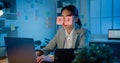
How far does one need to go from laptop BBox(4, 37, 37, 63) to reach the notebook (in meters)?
0.20

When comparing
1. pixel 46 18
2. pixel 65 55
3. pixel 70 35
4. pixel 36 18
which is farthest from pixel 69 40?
pixel 46 18

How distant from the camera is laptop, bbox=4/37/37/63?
5.56 feet

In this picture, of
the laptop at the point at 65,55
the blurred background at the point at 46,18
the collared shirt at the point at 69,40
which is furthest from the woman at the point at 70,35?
the blurred background at the point at 46,18

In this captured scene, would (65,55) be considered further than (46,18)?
No

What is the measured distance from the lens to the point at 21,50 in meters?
1.72

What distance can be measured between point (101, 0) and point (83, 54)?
530 centimetres

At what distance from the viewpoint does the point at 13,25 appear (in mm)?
4492

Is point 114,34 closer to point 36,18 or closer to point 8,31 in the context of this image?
point 36,18

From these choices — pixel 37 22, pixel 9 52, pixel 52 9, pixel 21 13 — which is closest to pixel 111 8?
pixel 52 9

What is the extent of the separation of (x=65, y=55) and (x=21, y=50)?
0.35 metres

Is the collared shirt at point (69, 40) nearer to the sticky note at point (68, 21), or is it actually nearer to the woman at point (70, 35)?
the woman at point (70, 35)

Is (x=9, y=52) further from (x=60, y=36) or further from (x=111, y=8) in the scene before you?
(x=111, y=8)

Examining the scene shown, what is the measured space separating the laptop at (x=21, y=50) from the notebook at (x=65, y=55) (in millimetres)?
203

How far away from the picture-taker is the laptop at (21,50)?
1694mm
